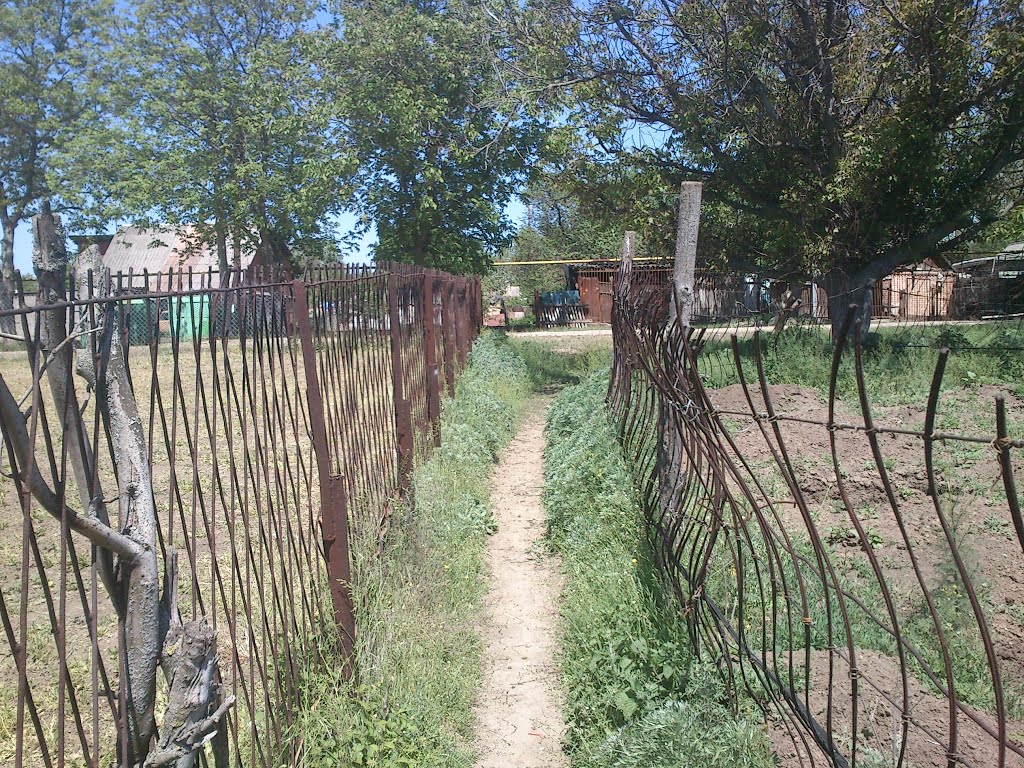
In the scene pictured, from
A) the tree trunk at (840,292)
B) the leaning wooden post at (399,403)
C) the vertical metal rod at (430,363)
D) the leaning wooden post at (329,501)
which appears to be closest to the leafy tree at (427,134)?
the tree trunk at (840,292)

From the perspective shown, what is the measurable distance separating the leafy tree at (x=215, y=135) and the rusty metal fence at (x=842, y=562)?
20.6m

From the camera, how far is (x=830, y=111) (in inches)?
519

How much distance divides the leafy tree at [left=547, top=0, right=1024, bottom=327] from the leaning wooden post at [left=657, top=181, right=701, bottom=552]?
329 inches

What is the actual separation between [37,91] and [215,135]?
11.5 metres

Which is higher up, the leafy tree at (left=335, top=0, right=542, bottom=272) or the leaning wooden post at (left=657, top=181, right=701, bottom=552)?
the leafy tree at (left=335, top=0, right=542, bottom=272)

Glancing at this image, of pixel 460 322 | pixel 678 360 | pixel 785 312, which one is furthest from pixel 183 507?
pixel 460 322

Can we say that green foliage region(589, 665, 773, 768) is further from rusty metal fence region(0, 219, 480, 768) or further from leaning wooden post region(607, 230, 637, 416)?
leaning wooden post region(607, 230, 637, 416)

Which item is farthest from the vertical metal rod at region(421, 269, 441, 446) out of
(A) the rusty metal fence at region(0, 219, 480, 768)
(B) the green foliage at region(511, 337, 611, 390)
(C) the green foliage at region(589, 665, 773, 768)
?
(B) the green foliage at region(511, 337, 611, 390)

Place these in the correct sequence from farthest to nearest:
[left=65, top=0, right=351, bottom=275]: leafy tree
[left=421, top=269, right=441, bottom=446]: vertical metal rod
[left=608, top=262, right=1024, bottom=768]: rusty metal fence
Result: [left=65, top=0, right=351, bottom=275]: leafy tree
[left=421, top=269, right=441, bottom=446]: vertical metal rod
[left=608, top=262, right=1024, bottom=768]: rusty metal fence

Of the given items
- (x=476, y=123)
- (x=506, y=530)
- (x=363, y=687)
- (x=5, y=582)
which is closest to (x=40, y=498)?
(x=363, y=687)

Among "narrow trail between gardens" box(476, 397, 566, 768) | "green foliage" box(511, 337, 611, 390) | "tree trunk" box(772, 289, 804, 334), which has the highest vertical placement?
"tree trunk" box(772, 289, 804, 334)

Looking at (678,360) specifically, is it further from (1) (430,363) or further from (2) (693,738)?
(1) (430,363)

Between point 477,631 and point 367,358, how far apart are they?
1.75 meters

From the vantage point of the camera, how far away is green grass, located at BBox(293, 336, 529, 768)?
10.4 ft
